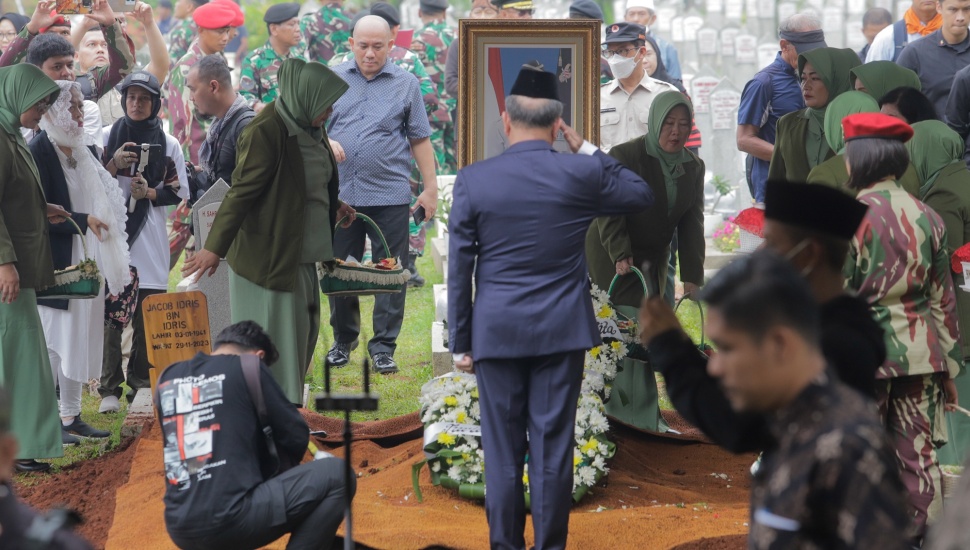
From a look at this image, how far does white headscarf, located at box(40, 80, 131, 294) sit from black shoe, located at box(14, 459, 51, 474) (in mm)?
1310

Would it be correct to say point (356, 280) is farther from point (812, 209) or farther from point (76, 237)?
point (812, 209)

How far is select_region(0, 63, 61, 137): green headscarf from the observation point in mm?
7227

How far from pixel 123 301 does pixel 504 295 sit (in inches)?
164

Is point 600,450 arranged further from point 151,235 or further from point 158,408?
point 151,235

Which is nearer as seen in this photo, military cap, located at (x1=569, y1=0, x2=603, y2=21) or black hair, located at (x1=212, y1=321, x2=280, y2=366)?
black hair, located at (x1=212, y1=321, x2=280, y2=366)

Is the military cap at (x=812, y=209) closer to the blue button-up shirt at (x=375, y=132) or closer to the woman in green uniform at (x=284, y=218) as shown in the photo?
the woman in green uniform at (x=284, y=218)

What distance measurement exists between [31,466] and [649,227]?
4.07 metres

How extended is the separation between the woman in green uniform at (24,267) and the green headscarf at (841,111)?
4.44 metres

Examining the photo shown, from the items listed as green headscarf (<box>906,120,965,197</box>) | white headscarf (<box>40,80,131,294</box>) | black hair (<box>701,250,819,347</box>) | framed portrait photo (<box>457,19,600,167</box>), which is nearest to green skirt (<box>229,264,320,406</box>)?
white headscarf (<box>40,80,131,294</box>)

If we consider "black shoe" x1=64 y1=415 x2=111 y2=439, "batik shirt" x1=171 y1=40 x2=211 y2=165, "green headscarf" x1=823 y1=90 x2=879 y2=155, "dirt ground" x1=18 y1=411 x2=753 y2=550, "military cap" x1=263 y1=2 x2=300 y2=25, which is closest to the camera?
"dirt ground" x1=18 y1=411 x2=753 y2=550

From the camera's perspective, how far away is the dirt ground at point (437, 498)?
6047 mm

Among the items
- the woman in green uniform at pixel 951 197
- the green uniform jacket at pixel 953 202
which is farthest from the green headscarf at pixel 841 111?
the green uniform jacket at pixel 953 202

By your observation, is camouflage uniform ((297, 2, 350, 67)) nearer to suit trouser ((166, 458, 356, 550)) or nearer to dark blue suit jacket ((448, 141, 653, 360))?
dark blue suit jacket ((448, 141, 653, 360))

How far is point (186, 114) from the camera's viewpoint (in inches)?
452
